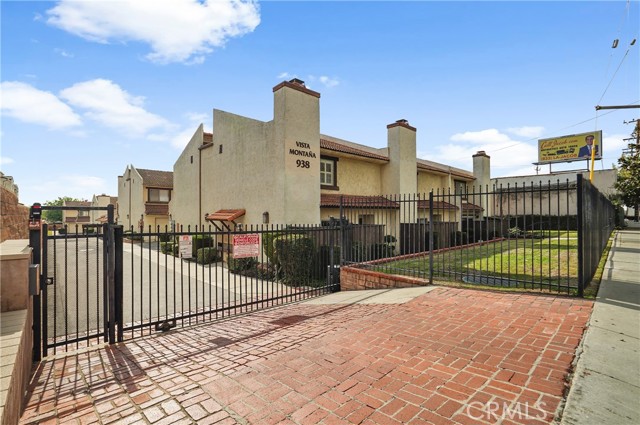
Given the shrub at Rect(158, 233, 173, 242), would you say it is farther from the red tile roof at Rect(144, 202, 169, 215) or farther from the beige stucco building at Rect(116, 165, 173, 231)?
Answer: the red tile roof at Rect(144, 202, 169, 215)

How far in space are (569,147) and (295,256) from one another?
5003cm

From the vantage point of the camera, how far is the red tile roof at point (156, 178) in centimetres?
3397

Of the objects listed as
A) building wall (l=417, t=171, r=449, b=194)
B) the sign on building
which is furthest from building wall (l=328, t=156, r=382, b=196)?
the sign on building

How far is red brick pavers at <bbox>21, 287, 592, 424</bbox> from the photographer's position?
2.80 metres

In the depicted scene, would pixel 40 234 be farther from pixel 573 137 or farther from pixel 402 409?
pixel 573 137

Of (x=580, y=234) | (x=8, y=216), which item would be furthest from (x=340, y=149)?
(x=8, y=216)

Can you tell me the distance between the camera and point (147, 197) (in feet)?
111

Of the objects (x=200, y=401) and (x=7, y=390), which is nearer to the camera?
(x=7, y=390)

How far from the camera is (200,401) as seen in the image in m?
3.05

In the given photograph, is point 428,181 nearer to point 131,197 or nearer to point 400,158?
point 400,158

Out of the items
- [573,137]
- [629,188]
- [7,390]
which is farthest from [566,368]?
[573,137]

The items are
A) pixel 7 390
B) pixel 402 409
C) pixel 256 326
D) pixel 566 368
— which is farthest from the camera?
pixel 256 326

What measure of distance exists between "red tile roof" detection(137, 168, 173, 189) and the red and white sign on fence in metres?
31.5

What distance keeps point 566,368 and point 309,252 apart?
30.3 feet
